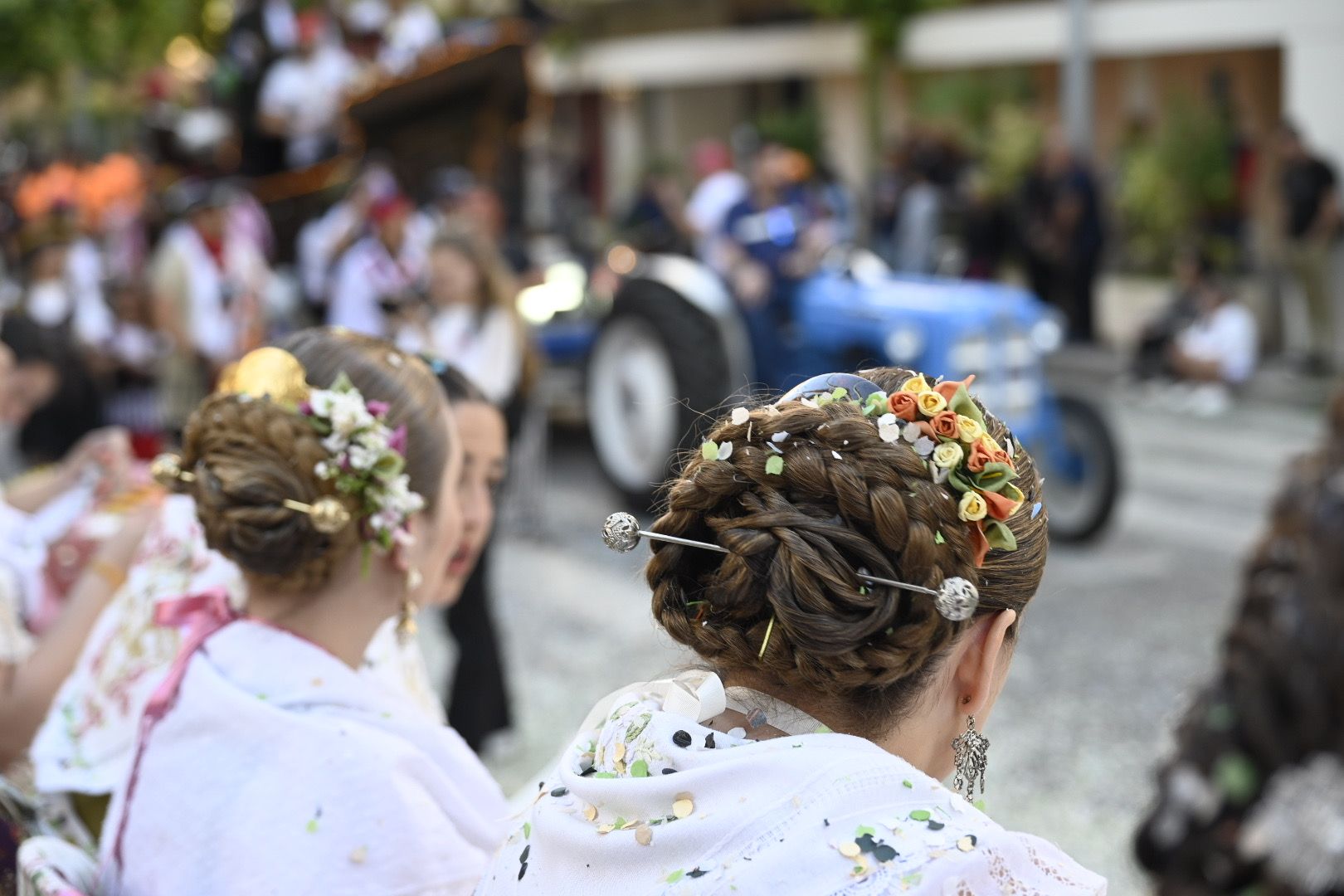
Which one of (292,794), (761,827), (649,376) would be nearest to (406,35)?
(649,376)

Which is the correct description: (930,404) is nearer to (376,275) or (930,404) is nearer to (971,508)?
(971,508)

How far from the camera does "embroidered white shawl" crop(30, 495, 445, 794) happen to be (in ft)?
7.63

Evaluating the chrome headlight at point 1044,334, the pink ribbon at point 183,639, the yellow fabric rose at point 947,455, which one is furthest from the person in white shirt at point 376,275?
the yellow fabric rose at point 947,455

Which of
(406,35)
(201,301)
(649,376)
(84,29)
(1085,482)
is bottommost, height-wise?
(1085,482)

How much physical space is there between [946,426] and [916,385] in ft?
0.25

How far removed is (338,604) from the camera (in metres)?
2.12

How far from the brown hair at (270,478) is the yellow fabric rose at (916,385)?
89cm

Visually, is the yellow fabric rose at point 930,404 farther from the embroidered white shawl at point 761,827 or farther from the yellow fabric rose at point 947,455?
the embroidered white shawl at point 761,827

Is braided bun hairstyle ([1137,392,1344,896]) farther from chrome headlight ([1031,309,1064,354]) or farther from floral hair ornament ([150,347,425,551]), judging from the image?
chrome headlight ([1031,309,1064,354])

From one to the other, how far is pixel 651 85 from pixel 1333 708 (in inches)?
848

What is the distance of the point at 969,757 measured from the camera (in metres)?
1.52

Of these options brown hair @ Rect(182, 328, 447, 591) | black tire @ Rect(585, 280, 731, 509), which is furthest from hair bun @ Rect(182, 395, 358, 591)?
black tire @ Rect(585, 280, 731, 509)

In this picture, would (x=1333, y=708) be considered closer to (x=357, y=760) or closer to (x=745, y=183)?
(x=357, y=760)

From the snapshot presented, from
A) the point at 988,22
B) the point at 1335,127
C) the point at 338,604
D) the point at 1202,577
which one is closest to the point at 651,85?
the point at 988,22
